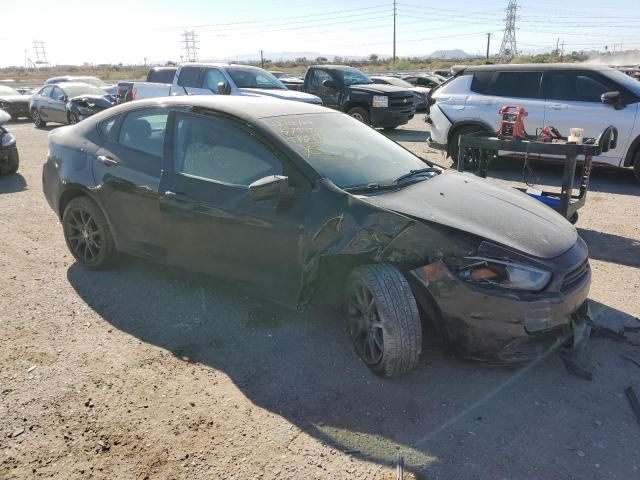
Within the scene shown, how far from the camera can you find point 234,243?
3.72m

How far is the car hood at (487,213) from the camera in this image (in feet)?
10.5

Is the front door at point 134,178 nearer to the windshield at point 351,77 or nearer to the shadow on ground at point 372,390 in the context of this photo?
the shadow on ground at point 372,390

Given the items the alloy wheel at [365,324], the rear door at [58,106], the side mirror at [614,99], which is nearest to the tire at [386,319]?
the alloy wheel at [365,324]

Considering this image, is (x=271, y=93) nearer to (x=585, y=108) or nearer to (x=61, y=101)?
(x=585, y=108)

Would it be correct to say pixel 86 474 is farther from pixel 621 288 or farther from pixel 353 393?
pixel 621 288

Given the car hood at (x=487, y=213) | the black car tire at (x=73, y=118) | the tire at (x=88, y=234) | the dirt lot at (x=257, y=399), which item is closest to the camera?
the dirt lot at (x=257, y=399)

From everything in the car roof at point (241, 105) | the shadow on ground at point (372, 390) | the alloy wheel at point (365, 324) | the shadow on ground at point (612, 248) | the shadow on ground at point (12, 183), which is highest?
the car roof at point (241, 105)

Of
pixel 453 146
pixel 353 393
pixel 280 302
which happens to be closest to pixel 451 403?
pixel 353 393

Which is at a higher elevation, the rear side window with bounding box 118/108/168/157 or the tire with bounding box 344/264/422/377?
the rear side window with bounding box 118/108/168/157

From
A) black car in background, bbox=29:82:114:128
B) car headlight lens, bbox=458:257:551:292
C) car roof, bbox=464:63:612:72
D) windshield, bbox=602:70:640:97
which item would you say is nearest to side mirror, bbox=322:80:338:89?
car roof, bbox=464:63:612:72

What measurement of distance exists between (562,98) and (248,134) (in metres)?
6.95

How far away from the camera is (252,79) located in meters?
12.4

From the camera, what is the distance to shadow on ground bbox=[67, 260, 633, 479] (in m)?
2.69

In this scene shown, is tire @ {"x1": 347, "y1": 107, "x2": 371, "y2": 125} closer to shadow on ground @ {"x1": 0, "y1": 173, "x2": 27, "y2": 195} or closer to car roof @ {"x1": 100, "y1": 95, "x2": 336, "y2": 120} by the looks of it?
shadow on ground @ {"x1": 0, "y1": 173, "x2": 27, "y2": 195}
